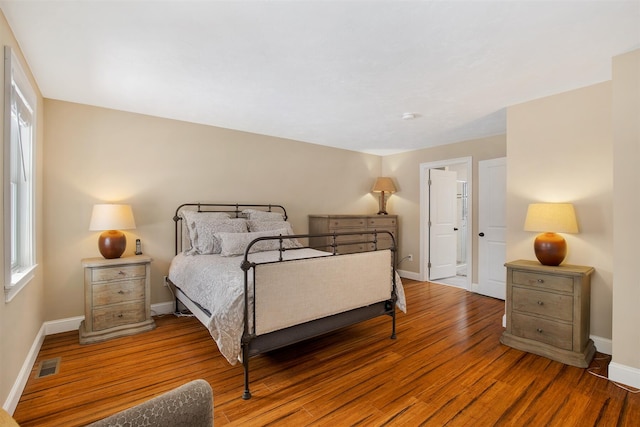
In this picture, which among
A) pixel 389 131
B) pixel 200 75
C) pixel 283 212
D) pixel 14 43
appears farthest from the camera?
pixel 283 212

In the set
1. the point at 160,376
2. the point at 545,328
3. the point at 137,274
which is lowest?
the point at 160,376

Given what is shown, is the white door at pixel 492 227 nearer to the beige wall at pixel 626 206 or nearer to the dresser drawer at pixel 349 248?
the dresser drawer at pixel 349 248

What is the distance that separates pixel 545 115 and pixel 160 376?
4305mm

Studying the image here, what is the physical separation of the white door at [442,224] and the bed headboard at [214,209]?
283cm

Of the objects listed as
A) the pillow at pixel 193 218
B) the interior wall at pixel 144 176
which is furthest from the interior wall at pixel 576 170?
the pillow at pixel 193 218

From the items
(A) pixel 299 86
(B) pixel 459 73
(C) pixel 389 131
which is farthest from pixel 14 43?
(C) pixel 389 131

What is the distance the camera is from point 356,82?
2.76 m

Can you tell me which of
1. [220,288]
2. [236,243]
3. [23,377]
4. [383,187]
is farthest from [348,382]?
[383,187]

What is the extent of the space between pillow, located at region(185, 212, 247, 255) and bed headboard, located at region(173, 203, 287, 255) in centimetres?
23

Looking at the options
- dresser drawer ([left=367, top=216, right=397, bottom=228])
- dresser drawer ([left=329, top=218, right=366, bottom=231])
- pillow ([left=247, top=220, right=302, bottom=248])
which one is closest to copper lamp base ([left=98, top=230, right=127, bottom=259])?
pillow ([left=247, top=220, right=302, bottom=248])

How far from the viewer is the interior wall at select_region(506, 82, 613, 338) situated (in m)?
2.78

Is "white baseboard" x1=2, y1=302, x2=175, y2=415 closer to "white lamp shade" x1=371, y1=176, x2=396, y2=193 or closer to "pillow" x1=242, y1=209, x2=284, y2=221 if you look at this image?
"pillow" x1=242, y1=209, x2=284, y2=221

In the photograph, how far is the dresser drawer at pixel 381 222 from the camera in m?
5.52

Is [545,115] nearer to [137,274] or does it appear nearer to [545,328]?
[545,328]
